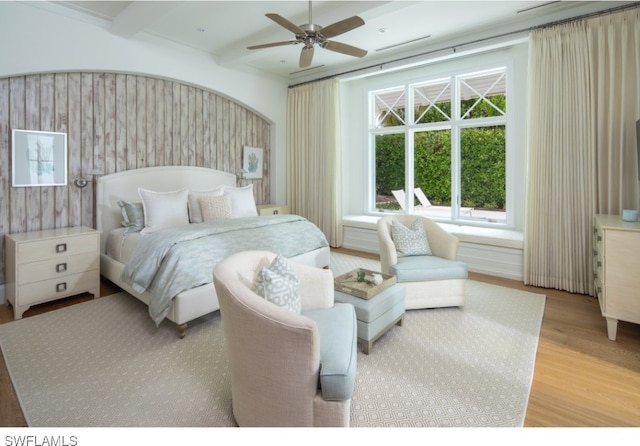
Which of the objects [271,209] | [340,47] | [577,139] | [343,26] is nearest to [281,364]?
[343,26]

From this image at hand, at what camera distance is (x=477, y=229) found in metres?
4.61

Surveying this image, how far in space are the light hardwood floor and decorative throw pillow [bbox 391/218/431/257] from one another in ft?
3.82

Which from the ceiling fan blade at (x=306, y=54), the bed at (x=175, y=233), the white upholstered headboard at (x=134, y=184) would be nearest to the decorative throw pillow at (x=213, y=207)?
the bed at (x=175, y=233)

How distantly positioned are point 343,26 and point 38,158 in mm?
3294

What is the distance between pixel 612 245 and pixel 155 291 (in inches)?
135

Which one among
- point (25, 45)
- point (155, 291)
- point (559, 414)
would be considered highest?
point (25, 45)

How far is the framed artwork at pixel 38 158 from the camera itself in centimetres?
337

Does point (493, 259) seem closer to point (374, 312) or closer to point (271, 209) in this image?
point (374, 312)

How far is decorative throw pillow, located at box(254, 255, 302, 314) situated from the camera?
170 centimetres

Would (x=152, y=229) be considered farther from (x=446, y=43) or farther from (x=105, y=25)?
(x=446, y=43)

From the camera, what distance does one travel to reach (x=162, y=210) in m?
3.73

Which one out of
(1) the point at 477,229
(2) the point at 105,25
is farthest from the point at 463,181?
(2) the point at 105,25

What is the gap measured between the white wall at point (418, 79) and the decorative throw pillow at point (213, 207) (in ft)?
8.54

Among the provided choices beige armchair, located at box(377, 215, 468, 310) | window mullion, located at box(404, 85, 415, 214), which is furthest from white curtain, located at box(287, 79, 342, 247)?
beige armchair, located at box(377, 215, 468, 310)
